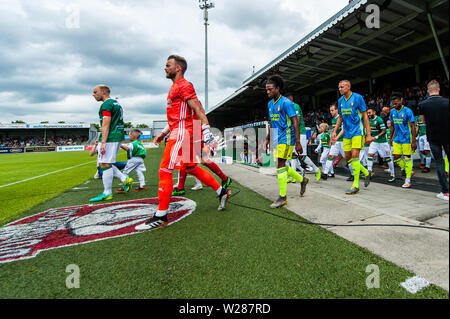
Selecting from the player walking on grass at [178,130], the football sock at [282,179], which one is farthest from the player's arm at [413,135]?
the player walking on grass at [178,130]

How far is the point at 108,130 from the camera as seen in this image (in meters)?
4.35

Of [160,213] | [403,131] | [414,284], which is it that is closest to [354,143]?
[403,131]

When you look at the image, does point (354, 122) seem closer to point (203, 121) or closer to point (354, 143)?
point (354, 143)

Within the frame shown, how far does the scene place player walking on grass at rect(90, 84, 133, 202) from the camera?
4298 millimetres

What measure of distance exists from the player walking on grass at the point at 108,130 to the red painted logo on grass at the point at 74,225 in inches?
27.1

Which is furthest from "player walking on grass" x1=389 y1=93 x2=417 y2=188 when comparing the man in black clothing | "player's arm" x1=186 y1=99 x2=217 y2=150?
"player's arm" x1=186 y1=99 x2=217 y2=150

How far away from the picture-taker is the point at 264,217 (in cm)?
322

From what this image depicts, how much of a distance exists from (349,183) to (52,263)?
5919 millimetres

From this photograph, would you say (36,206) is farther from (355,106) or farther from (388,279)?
(355,106)

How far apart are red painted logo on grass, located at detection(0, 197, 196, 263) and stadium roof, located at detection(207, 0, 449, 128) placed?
6235 millimetres

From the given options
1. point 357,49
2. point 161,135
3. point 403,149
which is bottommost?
point 403,149

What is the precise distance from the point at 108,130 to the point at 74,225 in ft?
6.09

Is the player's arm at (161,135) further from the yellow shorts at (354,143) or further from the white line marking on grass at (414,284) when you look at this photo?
the yellow shorts at (354,143)

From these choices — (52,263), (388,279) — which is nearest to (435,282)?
(388,279)
